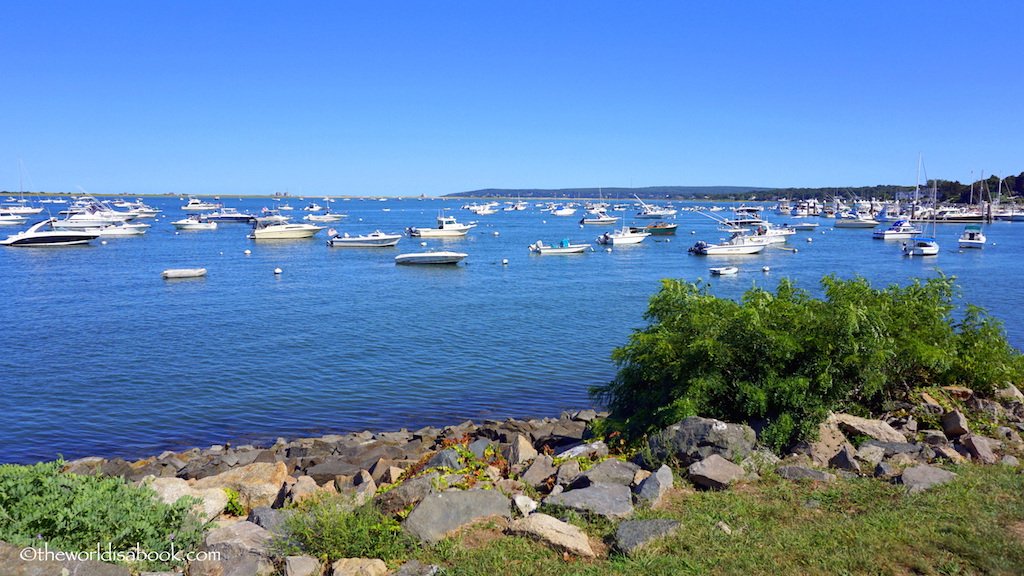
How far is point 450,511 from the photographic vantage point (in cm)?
762

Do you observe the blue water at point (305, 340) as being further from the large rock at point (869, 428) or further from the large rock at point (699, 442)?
the large rock at point (869, 428)

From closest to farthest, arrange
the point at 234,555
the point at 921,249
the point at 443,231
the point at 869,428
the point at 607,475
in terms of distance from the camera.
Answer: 1. the point at 234,555
2. the point at 607,475
3. the point at 869,428
4. the point at 921,249
5. the point at 443,231

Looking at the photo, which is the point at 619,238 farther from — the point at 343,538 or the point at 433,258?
the point at 343,538

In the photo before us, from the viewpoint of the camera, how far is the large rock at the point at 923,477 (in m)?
8.13

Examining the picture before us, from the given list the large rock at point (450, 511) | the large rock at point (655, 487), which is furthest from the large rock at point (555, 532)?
the large rock at point (655, 487)

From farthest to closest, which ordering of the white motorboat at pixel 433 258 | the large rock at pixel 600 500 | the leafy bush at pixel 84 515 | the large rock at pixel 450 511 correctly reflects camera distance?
1. the white motorboat at pixel 433 258
2. the large rock at pixel 600 500
3. the large rock at pixel 450 511
4. the leafy bush at pixel 84 515

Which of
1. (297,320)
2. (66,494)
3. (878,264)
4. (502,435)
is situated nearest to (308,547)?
(66,494)

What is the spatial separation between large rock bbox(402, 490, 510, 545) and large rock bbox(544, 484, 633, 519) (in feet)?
2.15

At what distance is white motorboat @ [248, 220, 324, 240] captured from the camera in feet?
255

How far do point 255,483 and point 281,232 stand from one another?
73.6 metres

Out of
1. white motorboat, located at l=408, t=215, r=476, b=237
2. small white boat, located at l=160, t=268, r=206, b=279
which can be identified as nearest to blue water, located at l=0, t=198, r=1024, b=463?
small white boat, located at l=160, t=268, r=206, b=279

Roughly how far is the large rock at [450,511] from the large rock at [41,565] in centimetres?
275

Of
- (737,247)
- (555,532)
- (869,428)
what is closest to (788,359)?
(869,428)

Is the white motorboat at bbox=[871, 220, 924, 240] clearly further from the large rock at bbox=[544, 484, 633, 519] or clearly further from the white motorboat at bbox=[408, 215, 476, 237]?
the large rock at bbox=[544, 484, 633, 519]
